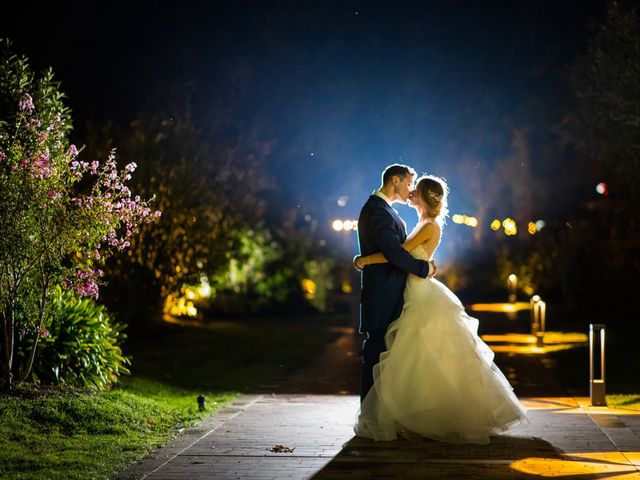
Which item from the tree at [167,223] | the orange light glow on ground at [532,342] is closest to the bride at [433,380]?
the orange light glow on ground at [532,342]

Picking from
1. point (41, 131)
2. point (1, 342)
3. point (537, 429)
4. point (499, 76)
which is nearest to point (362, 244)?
point (537, 429)

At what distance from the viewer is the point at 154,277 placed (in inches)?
1020

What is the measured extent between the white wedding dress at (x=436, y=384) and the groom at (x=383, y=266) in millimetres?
155

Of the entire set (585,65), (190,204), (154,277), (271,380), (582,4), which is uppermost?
(582,4)

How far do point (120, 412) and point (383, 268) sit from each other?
10.2 ft

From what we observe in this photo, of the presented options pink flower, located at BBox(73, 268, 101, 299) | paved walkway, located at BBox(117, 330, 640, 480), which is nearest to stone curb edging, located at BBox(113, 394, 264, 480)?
paved walkway, located at BBox(117, 330, 640, 480)

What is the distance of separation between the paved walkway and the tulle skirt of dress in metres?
0.16

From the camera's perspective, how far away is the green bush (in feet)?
39.9

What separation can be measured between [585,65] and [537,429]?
1707cm

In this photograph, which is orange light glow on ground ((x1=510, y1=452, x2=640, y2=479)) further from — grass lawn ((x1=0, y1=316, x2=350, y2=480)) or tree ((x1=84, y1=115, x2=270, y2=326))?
tree ((x1=84, y1=115, x2=270, y2=326))

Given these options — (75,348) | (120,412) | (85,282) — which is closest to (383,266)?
(120,412)

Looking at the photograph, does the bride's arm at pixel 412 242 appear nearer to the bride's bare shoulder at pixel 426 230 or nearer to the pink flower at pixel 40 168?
the bride's bare shoulder at pixel 426 230

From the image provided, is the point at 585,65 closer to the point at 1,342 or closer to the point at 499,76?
the point at 499,76

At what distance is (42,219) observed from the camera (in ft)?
35.1
